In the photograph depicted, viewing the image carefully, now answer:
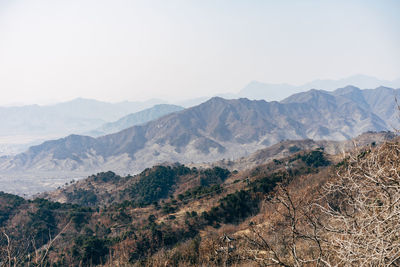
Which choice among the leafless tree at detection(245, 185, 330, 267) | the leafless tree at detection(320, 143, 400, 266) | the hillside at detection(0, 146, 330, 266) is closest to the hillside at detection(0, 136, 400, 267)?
the hillside at detection(0, 146, 330, 266)

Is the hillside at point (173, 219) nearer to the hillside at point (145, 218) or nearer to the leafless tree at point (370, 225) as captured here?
the hillside at point (145, 218)

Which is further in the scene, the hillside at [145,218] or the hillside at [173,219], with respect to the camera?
the hillside at [145,218]

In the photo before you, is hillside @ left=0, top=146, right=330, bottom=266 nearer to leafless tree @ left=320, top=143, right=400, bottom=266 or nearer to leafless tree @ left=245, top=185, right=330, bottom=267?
leafless tree @ left=245, top=185, right=330, bottom=267

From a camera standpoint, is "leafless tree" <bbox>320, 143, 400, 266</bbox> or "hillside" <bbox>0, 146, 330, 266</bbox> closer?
"leafless tree" <bbox>320, 143, 400, 266</bbox>

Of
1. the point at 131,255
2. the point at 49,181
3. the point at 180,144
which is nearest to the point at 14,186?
the point at 49,181

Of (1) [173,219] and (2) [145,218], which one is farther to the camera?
(2) [145,218]

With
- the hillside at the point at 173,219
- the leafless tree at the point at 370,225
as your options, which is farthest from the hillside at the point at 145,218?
the leafless tree at the point at 370,225

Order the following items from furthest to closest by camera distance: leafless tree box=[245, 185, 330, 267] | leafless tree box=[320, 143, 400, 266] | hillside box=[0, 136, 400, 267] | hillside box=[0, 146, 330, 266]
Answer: hillside box=[0, 146, 330, 266]
hillside box=[0, 136, 400, 267]
leafless tree box=[245, 185, 330, 267]
leafless tree box=[320, 143, 400, 266]

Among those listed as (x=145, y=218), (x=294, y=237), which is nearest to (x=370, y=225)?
(x=294, y=237)

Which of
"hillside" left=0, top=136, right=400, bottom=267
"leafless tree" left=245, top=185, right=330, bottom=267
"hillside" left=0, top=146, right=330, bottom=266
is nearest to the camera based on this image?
"leafless tree" left=245, top=185, right=330, bottom=267

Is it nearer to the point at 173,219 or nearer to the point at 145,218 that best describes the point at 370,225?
the point at 173,219

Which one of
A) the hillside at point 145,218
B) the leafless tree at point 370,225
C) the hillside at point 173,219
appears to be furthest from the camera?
the hillside at point 145,218

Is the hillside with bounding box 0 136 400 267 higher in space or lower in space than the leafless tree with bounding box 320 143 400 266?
lower
